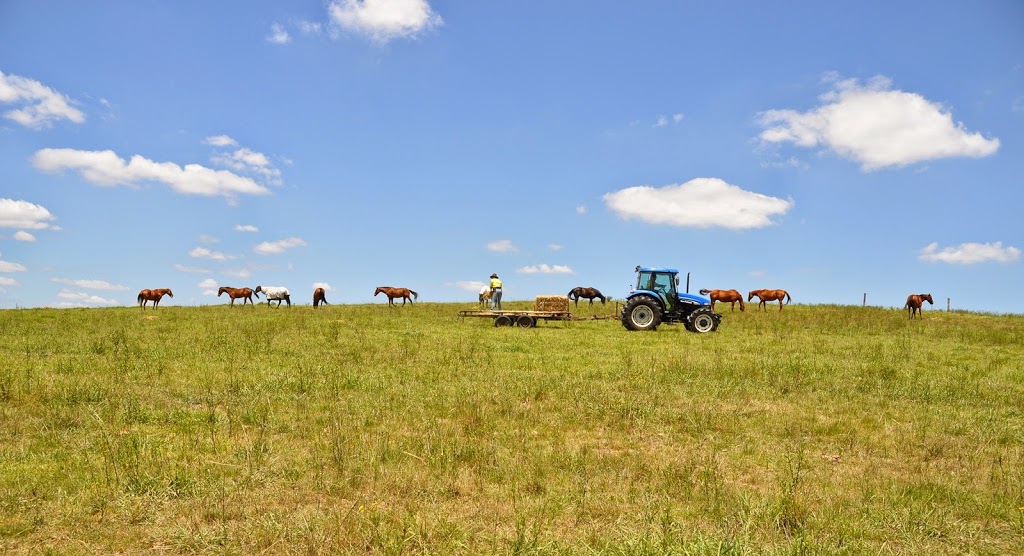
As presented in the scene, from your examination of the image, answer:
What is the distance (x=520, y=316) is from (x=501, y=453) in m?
15.6

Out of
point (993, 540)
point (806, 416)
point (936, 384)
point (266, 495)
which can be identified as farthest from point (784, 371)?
point (266, 495)

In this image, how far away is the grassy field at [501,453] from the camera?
4.35 m

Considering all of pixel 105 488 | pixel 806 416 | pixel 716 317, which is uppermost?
pixel 716 317

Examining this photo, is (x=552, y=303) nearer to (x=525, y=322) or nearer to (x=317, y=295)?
(x=525, y=322)

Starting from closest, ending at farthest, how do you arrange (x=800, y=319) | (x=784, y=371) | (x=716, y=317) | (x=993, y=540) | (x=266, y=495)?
1. (x=993, y=540)
2. (x=266, y=495)
3. (x=784, y=371)
4. (x=716, y=317)
5. (x=800, y=319)

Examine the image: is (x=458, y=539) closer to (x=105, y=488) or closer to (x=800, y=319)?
(x=105, y=488)

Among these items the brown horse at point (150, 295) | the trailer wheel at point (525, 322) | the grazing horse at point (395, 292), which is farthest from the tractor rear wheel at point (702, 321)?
the brown horse at point (150, 295)

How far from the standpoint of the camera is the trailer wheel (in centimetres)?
2167

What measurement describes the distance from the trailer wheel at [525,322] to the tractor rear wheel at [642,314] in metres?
3.44

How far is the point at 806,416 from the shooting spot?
8125mm

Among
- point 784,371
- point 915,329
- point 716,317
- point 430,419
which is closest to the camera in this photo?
point 430,419

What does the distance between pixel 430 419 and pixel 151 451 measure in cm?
309

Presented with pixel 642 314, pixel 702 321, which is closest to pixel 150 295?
pixel 642 314

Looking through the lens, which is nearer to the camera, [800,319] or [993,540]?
[993,540]
